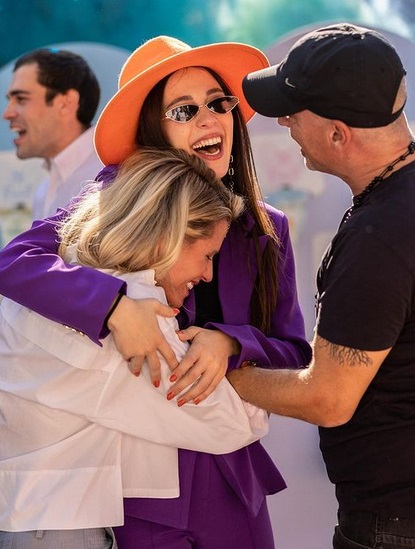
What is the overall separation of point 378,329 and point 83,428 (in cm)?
64

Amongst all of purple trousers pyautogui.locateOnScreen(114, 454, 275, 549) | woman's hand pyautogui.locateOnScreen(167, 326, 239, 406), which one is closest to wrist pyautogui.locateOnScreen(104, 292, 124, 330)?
woman's hand pyautogui.locateOnScreen(167, 326, 239, 406)

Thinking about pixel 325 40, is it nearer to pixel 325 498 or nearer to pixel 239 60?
pixel 239 60

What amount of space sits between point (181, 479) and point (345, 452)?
1.19 feet

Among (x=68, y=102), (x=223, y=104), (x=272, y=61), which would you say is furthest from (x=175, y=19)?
(x=223, y=104)

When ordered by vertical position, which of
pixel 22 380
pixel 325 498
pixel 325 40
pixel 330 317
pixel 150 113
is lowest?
pixel 325 498

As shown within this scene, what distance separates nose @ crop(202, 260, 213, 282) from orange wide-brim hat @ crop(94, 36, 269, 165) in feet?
1.38

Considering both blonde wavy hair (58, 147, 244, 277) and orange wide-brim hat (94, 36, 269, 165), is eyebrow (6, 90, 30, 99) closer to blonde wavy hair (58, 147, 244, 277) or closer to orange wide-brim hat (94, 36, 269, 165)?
orange wide-brim hat (94, 36, 269, 165)

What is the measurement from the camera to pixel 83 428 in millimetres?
1965

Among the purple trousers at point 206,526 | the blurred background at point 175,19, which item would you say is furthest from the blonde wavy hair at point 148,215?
the blurred background at point 175,19

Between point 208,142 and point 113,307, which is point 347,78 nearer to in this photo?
point 208,142

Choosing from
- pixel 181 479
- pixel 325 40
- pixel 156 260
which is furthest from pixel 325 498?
pixel 325 40

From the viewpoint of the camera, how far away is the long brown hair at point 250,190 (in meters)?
2.30

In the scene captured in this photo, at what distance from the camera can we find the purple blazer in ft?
6.37

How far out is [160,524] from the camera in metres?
2.07
